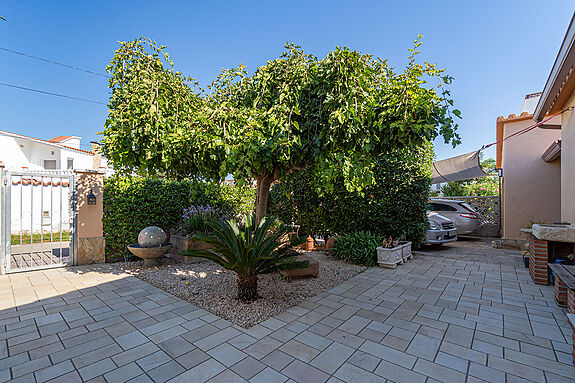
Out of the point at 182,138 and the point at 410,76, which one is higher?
the point at 410,76

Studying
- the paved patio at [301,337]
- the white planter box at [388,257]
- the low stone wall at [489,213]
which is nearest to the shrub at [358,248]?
the white planter box at [388,257]

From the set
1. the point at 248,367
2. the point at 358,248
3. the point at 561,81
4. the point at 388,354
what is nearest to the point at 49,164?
the point at 358,248

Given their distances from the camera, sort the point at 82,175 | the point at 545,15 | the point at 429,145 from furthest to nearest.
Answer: the point at 429,145
the point at 82,175
the point at 545,15

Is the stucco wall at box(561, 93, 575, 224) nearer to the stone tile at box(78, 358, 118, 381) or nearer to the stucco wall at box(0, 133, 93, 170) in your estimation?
the stone tile at box(78, 358, 118, 381)

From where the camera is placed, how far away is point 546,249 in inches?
172

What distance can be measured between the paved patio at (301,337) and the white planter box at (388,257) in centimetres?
110

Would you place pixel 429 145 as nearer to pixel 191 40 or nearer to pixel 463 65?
pixel 463 65

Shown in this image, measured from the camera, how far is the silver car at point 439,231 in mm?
7724

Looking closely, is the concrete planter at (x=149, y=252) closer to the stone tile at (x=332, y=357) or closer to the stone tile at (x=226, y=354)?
the stone tile at (x=226, y=354)

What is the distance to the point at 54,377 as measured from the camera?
6.81 ft

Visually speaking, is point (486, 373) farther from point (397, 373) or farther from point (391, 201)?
point (391, 201)

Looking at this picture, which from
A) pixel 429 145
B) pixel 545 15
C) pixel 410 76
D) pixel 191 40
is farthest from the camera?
pixel 191 40

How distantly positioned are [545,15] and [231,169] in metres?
6.52

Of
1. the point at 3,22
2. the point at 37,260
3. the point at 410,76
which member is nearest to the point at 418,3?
the point at 410,76
